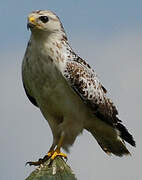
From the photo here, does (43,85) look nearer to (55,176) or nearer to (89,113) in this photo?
(89,113)

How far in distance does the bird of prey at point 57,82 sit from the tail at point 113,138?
2.27 feet

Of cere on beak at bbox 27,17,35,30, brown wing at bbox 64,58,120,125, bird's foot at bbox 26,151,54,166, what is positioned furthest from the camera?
brown wing at bbox 64,58,120,125

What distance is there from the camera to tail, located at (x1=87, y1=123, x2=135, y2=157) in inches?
485

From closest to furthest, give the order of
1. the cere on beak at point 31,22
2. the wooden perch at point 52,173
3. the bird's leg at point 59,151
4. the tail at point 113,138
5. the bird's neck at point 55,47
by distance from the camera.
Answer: the wooden perch at point 52,173
the bird's leg at point 59,151
the cere on beak at point 31,22
the bird's neck at point 55,47
the tail at point 113,138

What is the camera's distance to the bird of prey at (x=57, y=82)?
10727 millimetres

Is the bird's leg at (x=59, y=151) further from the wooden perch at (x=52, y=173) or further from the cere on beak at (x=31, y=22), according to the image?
the cere on beak at (x=31, y=22)

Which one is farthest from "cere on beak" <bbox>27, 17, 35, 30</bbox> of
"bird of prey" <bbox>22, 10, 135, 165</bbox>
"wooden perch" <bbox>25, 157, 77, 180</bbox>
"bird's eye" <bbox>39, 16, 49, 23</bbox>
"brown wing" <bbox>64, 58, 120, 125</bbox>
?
"wooden perch" <bbox>25, 157, 77, 180</bbox>

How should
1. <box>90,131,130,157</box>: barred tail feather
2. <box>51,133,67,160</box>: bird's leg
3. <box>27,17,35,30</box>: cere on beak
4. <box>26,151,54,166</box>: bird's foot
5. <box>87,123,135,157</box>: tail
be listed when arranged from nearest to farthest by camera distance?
1. <box>51,133,67,160</box>: bird's leg
2. <box>26,151,54,166</box>: bird's foot
3. <box>27,17,35,30</box>: cere on beak
4. <box>87,123,135,157</box>: tail
5. <box>90,131,130,157</box>: barred tail feather

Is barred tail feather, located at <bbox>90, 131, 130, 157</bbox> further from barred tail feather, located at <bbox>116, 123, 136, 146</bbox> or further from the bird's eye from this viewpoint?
the bird's eye

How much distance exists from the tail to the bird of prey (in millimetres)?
692

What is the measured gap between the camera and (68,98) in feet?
35.8

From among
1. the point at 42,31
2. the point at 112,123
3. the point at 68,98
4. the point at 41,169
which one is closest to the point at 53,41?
the point at 42,31

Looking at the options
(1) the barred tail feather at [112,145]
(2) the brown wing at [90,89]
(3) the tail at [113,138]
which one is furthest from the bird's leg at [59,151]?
(1) the barred tail feather at [112,145]

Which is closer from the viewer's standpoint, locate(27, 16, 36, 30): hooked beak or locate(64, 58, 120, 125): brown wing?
locate(27, 16, 36, 30): hooked beak
